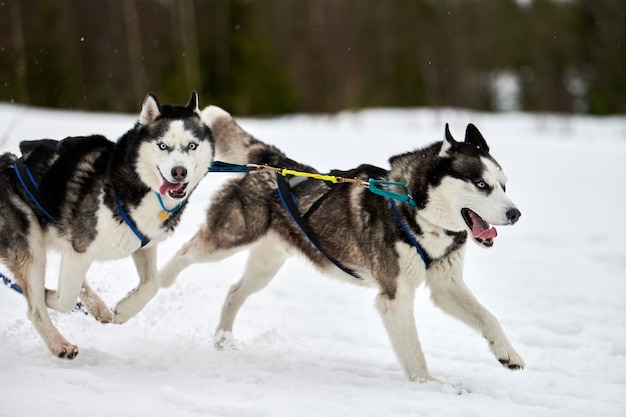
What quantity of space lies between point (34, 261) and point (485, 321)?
2.70 meters

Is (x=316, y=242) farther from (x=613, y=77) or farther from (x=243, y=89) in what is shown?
(x=613, y=77)

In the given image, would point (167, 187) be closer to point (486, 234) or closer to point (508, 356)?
point (486, 234)

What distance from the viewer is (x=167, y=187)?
11.9ft

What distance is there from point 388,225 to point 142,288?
157 cm

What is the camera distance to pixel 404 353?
388 cm

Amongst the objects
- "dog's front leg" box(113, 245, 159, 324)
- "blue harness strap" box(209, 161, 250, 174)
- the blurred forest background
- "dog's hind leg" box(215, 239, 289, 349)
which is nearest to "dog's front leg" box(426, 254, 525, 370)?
"dog's hind leg" box(215, 239, 289, 349)

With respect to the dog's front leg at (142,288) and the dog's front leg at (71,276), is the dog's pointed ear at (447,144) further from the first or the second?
the dog's front leg at (71,276)

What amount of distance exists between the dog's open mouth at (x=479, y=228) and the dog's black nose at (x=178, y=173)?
1605 mm

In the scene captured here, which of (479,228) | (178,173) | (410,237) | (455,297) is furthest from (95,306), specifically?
(479,228)

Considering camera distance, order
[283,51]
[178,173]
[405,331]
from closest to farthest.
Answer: [178,173]
[405,331]
[283,51]

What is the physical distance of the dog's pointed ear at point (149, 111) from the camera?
376 centimetres

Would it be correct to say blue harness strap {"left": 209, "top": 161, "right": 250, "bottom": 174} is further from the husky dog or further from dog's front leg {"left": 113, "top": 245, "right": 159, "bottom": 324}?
dog's front leg {"left": 113, "top": 245, "right": 159, "bottom": 324}

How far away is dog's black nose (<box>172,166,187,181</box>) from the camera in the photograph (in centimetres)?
353

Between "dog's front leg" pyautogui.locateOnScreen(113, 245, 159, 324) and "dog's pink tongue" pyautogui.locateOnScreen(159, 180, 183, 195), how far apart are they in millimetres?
563
